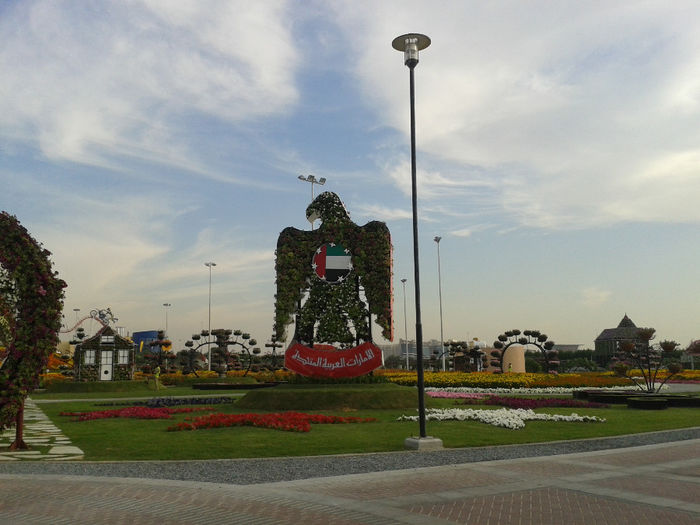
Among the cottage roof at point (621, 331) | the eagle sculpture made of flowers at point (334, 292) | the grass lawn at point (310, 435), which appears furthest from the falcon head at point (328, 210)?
the cottage roof at point (621, 331)

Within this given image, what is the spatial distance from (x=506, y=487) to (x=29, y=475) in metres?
7.65

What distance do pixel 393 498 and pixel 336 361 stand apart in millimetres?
15053

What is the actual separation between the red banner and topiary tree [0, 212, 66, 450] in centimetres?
1147

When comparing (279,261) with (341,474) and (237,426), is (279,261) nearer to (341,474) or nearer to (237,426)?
(237,426)

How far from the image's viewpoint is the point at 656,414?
69.4 feet

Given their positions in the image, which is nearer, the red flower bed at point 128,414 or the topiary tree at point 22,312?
the topiary tree at point 22,312

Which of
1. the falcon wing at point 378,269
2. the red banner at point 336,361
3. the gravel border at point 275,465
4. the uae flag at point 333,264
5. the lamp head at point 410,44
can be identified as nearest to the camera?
the gravel border at point 275,465

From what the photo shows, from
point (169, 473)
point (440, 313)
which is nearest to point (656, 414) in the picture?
point (169, 473)

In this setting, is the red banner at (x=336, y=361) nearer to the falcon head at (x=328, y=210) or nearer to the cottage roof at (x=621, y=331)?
the falcon head at (x=328, y=210)

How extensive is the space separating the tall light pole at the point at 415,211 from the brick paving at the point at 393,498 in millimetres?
2201

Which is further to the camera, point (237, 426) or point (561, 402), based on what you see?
point (561, 402)

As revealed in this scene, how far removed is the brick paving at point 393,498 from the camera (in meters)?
7.29

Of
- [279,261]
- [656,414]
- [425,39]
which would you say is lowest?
[656,414]

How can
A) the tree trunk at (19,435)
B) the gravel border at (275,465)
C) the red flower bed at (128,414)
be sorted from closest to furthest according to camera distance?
the gravel border at (275,465), the tree trunk at (19,435), the red flower bed at (128,414)
